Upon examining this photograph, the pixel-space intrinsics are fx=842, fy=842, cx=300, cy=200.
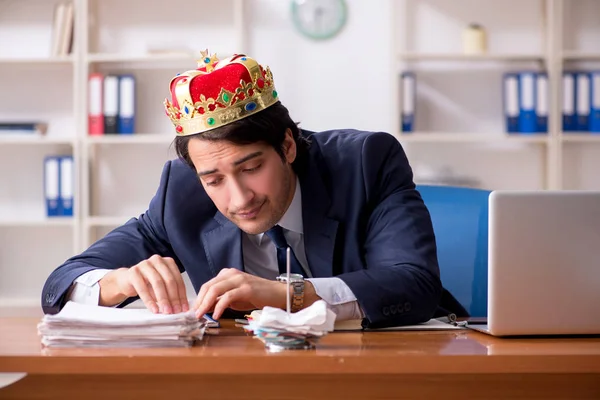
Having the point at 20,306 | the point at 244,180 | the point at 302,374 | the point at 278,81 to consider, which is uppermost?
the point at 278,81

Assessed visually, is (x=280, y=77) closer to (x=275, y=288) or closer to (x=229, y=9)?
(x=229, y=9)

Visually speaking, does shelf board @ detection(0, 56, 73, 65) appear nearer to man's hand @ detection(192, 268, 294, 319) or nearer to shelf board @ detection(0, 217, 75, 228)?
shelf board @ detection(0, 217, 75, 228)

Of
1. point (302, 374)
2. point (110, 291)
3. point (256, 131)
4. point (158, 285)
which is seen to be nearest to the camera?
point (302, 374)

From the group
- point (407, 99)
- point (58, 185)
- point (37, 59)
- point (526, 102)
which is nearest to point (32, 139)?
point (58, 185)

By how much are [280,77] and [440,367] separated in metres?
3.16

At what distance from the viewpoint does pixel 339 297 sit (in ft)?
4.78

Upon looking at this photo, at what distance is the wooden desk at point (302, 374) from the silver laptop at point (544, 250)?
136mm

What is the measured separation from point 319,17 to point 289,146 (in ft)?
8.09

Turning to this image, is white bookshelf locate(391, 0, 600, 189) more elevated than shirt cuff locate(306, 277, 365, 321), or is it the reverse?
white bookshelf locate(391, 0, 600, 189)

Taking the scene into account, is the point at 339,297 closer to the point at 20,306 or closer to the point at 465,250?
the point at 465,250

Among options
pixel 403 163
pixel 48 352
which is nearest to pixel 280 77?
pixel 403 163

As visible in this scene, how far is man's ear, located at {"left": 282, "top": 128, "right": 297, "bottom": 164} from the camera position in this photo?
1774 millimetres

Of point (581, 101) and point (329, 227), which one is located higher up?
point (581, 101)

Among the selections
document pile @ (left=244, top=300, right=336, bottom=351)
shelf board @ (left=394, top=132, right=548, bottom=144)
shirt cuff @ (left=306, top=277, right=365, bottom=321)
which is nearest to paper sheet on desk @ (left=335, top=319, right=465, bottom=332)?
shirt cuff @ (left=306, top=277, right=365, bottom=321)
